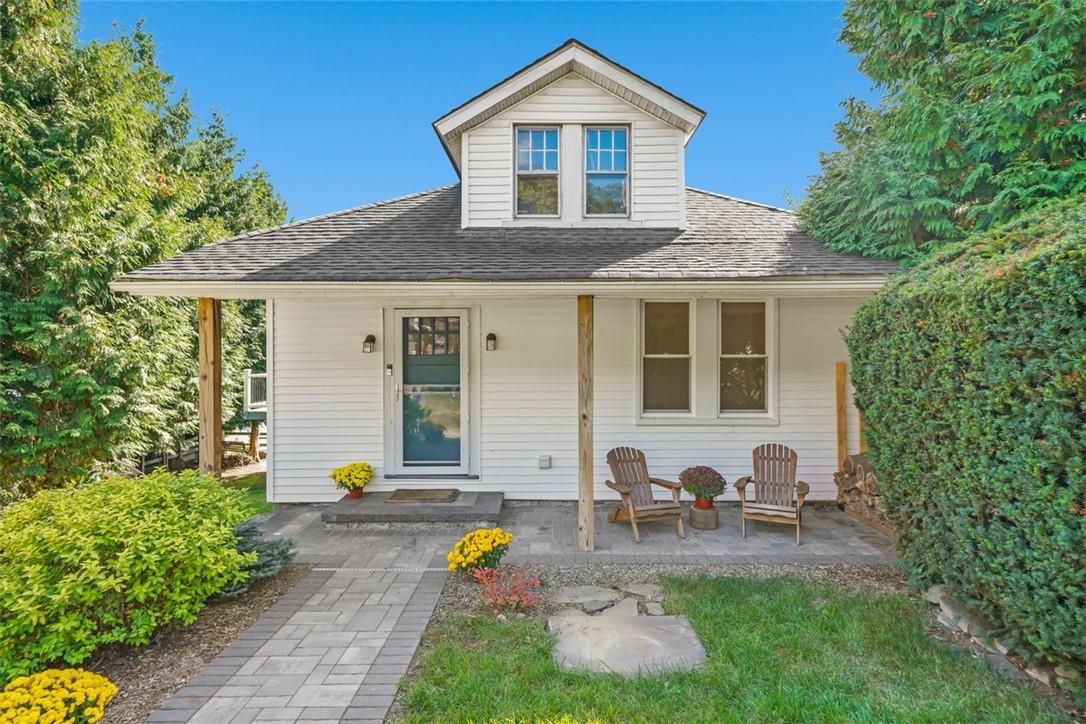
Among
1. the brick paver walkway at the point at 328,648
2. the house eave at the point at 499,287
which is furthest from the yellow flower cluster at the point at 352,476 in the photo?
the house eave at the point at 499,287

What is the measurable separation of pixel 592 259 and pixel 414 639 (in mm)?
4313

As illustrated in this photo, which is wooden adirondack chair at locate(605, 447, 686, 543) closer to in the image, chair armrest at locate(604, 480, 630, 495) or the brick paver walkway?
chair armrest at locate(604, 480, 630, 495)

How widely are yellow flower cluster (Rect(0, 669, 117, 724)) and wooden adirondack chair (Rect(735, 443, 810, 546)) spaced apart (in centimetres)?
542

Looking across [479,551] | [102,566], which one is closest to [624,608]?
[479,551]

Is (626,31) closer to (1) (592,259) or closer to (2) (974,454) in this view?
(1) (592,259)

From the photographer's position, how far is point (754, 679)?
2924mm

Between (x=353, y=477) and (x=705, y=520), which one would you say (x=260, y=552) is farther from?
(x=705, y=520)

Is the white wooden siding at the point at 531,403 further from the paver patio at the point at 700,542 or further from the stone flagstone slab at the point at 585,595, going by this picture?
the stone flagstone slab at the point at 585,595

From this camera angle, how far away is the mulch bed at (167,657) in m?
2.80

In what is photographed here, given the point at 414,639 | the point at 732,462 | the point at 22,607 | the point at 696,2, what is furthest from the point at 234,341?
the point at 696,2

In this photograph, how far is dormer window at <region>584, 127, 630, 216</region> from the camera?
6.98 metres

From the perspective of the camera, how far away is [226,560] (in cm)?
367

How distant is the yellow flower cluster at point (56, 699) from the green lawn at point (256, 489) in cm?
385

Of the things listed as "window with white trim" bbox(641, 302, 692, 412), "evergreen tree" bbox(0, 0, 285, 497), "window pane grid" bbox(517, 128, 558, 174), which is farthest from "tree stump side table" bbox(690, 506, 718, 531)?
"evergreen tree" bbox(0, 0, 285, 497)
